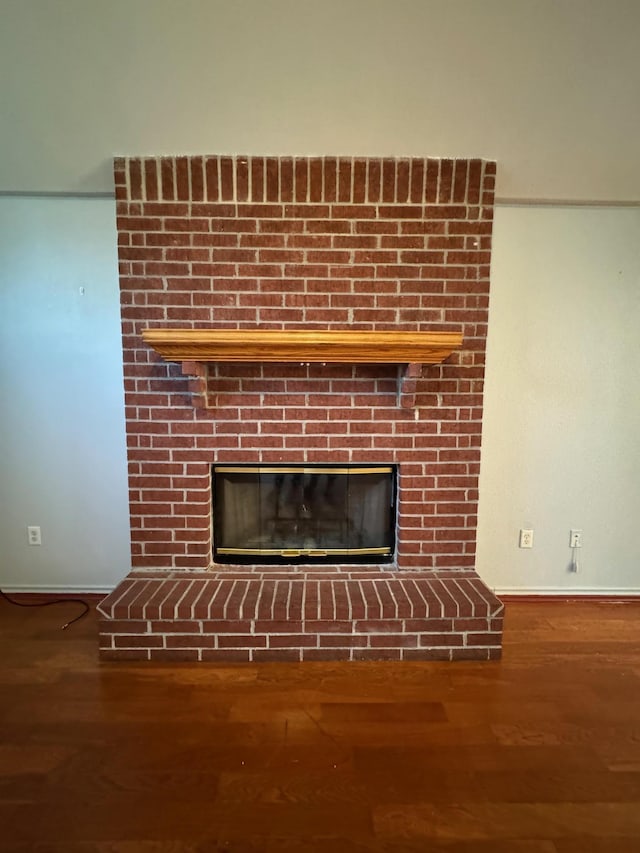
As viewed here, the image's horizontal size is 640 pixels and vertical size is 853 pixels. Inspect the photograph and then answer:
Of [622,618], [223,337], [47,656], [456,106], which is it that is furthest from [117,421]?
[622,618]

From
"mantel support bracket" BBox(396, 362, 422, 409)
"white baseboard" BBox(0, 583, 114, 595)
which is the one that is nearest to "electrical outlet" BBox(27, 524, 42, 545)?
"white baseboard" BBox(0, 583, 114, 595)

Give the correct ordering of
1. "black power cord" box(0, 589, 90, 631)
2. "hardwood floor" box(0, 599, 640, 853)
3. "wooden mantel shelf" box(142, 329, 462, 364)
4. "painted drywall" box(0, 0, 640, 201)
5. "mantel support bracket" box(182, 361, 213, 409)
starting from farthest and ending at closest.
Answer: "black power cord" box(0, 589, 90, 631), "mantel support bracket" box(182, 361, 213, 409), "wooden mantel shelf" box(142, 329, 462, 364), "painted drywall" box(0, 0, 640, 201), "hardwood floor" box(0, 599, 640, 853)

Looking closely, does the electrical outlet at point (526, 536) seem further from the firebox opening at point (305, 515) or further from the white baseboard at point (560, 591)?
the firebox opening at point (305, 515)

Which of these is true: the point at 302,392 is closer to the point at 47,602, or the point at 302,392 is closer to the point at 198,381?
the point at 198,381

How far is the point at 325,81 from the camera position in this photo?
1552mm

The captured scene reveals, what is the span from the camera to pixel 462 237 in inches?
74.7

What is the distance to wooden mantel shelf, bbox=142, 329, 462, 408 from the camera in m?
1.68

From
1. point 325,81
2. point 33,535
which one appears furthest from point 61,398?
point 325,81

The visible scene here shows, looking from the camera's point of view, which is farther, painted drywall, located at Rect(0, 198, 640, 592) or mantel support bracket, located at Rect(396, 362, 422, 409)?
painted drywall, located at Rect(0, 198, 640, 592)

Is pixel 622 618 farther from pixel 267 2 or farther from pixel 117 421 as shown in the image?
pixel 267 2

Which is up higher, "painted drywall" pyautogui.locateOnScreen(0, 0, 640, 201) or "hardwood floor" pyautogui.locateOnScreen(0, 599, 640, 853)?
"painted drywall" pyautogui.locateOnScreen(0, 0, 640, 201)

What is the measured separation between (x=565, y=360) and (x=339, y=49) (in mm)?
1696

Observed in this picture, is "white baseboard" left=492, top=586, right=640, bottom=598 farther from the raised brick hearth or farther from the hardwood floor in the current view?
the raised brick hearth

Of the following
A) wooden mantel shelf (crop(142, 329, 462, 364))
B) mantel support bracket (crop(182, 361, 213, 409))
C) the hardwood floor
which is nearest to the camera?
the hardwood floor
